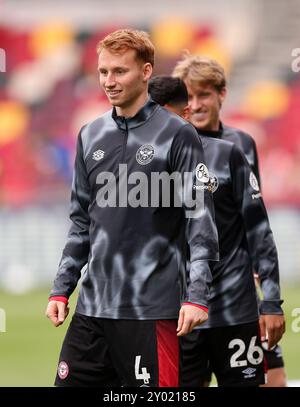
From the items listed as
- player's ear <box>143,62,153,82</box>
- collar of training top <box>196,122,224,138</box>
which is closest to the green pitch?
collar of training top <box>196,122,224,138</box>

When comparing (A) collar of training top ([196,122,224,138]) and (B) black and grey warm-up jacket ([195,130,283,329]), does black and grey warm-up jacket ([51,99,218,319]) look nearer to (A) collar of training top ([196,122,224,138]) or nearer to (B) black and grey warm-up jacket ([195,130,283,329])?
(B) black and grey warm-up jacket ([195,130,283,329])

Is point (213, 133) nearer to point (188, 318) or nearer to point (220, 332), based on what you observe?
point (220, 332)

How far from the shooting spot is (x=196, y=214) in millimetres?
4750

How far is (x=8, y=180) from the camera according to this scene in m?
23.0

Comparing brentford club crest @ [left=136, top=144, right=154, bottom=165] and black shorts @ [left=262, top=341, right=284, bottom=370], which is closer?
brentford club crest @ [left=136, top=144, right=154, bottom=165]

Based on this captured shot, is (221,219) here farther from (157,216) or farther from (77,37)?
(77,37)

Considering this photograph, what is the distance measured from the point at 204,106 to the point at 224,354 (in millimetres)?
1357

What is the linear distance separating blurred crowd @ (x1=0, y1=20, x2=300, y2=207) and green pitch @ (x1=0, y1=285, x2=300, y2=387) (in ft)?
20.9

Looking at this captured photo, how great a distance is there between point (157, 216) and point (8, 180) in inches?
725

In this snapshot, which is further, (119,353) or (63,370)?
(63,370)

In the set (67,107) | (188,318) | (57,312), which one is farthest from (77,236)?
(67,107)

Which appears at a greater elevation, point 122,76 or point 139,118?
point 122,76

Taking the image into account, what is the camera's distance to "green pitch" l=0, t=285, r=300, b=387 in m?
9.46
